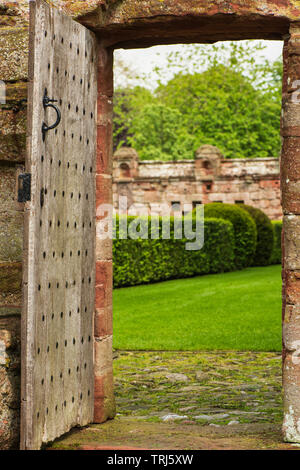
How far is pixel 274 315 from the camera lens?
1077 centimetres

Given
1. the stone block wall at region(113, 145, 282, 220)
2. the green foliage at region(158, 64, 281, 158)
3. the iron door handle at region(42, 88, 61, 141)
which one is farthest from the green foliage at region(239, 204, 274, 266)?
the iron door handle at region(42, 88, 61, 141)

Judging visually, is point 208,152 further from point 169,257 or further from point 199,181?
point 169,257

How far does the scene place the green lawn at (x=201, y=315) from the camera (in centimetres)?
877

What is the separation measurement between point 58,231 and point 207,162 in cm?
1979

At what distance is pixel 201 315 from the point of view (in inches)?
434

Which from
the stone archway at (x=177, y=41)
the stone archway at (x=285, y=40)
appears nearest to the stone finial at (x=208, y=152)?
the stone archway at (x=177, y=41)

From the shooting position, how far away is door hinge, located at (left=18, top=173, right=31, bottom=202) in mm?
3732

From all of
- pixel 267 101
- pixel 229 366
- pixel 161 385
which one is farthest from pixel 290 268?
pixel 267 101

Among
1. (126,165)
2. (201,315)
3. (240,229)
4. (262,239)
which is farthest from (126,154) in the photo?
(201,315)

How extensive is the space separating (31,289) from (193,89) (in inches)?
1201

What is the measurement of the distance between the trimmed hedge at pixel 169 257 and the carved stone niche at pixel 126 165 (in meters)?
6.33

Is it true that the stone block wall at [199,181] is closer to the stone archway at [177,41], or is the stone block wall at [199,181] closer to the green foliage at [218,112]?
the green foliage at [218,112]

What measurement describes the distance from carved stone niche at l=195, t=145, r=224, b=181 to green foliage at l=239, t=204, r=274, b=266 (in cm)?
359
